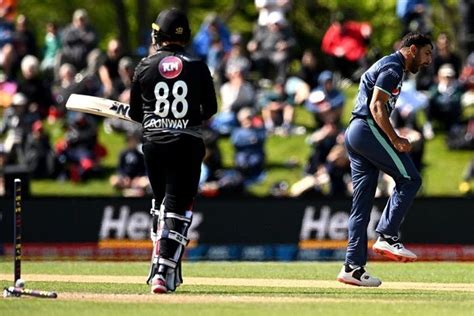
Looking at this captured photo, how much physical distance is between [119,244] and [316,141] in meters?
4.51

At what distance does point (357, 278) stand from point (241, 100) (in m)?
12.8

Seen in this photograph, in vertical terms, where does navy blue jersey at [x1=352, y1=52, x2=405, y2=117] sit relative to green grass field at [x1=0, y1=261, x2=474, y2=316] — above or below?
above

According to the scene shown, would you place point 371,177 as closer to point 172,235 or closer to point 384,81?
point 384,81

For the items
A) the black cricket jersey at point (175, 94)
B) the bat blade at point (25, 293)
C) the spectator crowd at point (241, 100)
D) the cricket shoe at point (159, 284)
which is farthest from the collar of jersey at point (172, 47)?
the spectator crowd at point (241, 100)

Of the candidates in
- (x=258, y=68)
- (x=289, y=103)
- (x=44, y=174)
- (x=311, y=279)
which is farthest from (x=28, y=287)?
(x=258, y=68)

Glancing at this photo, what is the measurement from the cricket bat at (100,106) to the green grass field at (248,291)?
1.58 meters

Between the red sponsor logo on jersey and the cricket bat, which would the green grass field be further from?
the red sponsor logo on jersey

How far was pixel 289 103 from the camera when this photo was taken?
26078 mm

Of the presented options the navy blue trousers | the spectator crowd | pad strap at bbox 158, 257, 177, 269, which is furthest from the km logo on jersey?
the spectator crowd

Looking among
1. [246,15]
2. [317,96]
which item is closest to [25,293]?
[317,96]

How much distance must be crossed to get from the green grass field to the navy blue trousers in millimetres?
509

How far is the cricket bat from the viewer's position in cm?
1212

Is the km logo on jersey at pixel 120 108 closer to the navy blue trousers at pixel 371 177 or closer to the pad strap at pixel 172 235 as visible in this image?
the pad strap at pixel 172 235

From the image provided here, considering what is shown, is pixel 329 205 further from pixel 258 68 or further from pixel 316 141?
pixel 258 68
